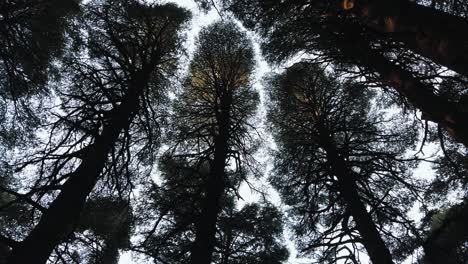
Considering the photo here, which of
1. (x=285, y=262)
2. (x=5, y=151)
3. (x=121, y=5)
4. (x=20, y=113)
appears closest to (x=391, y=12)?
(x=121, y=5)

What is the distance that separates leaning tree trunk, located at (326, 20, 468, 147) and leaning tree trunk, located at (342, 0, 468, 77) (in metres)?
0.75

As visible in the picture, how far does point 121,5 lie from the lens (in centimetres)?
834

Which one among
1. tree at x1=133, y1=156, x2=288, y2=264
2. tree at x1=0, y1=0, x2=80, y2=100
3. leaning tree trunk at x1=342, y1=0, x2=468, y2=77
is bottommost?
leaning tree trunk at x1=342, y1=0, x2=468, y2=77

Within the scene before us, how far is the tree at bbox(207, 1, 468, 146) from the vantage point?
150 inches

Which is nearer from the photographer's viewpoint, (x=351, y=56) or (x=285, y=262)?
(x=351, y=56)

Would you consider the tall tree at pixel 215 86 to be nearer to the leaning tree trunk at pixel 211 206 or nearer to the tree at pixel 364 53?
the leaning tree trunk at pixel 211 206

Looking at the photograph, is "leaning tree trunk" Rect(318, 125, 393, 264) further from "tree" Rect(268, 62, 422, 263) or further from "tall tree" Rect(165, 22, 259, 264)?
"tall tree" Rect(165, 22, 259, 264)

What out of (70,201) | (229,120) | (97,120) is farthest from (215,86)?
(70,201)

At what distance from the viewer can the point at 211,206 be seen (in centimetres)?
618

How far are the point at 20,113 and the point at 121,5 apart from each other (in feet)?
11.7

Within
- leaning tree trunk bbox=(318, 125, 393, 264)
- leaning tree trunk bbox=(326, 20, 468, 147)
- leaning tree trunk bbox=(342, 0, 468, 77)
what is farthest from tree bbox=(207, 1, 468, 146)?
leaning tree trunk bbox=(318, 125, 393, 264)

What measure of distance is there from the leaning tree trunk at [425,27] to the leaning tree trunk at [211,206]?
3.94 m

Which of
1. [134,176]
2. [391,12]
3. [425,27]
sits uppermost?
[134,176]

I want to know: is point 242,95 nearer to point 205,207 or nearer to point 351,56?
point 205,207
